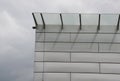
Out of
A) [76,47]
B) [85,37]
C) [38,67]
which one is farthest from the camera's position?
[85,37]

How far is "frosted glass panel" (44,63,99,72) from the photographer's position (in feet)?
63.6

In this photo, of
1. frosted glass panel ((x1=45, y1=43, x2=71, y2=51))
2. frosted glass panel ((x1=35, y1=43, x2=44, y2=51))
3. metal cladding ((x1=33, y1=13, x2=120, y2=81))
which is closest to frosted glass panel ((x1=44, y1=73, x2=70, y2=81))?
metal cladding ((x1=33, y1=13, x2=120, y2=81))

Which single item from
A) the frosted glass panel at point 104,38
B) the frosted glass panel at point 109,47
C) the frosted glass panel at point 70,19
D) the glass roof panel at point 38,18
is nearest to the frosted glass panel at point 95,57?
the frosted glass panel at point 109,47

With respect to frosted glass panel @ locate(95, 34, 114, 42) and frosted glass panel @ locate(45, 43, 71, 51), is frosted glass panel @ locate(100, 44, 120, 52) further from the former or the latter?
frosted glass panel @ locate(45, 43, 71, 51)

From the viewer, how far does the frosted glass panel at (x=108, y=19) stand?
1974 centimetres

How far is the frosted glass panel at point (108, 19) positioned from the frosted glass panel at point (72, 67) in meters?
2.72

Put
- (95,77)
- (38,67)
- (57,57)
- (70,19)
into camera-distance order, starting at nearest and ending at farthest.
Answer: (95,77) < (38,67) < (57,57) < (70,19)

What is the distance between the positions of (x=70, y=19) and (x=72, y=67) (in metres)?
3.00

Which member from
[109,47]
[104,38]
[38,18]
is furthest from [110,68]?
[38,18]

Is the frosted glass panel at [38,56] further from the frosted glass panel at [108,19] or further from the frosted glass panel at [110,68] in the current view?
the frosted glass panel at [108,19]

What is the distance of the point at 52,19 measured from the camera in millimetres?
20172

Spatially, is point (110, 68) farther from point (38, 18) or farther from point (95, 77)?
point (38, 18)

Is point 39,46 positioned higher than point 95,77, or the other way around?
point 39,46

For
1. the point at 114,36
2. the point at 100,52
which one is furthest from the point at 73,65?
the point at 114,36
